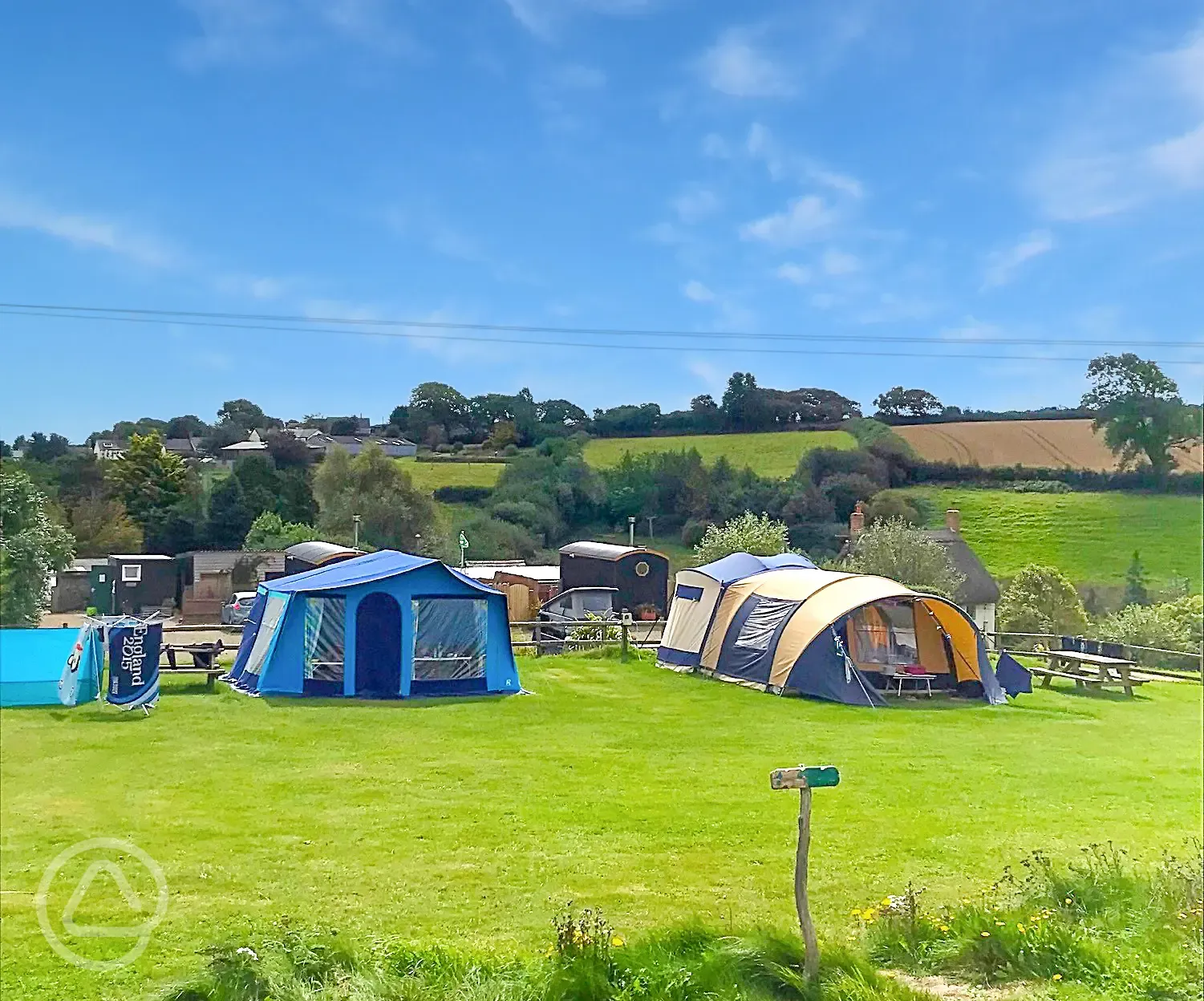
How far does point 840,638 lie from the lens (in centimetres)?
463

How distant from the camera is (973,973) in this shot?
2811 millimetres

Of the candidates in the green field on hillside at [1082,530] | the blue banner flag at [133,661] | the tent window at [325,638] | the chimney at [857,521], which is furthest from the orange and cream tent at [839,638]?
the blue banner flag at [133,661]

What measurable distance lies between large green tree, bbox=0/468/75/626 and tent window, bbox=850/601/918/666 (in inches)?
127

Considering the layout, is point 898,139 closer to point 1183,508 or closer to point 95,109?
point 1183,508

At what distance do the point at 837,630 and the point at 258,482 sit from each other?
2610mm

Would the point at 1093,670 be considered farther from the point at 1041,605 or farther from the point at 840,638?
the point at 840,638

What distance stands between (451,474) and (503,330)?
65cm

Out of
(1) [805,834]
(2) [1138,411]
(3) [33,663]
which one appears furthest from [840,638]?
(3) [33,663]

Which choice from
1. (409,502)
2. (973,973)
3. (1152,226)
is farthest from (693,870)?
(1152,226)

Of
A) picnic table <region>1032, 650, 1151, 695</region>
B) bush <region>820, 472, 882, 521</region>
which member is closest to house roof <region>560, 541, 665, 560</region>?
Answer: bush <region>820, 472, 882, 521</region>

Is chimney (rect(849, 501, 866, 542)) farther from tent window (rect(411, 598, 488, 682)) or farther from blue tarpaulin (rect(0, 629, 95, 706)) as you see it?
blue tarpaulin (rect(0, 629, 95, 706))

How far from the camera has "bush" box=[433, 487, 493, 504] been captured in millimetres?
3379

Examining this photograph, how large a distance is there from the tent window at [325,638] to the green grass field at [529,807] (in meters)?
0.29

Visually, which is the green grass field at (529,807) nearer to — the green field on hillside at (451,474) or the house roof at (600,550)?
the house roof at (600,550)
